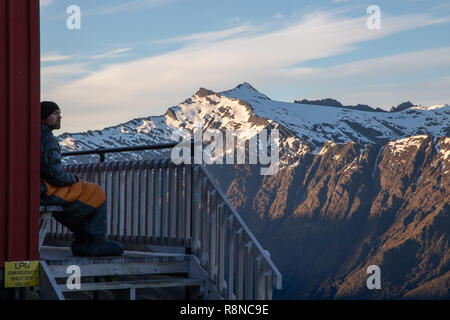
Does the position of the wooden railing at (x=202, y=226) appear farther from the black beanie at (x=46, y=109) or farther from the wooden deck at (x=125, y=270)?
the black beanie at (x=46, y=109)

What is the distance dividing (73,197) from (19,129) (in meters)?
1.08

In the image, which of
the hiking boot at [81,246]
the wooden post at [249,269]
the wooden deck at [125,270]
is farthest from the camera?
the wooden post at [249,269]

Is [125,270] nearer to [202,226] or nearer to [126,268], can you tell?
[126,268]

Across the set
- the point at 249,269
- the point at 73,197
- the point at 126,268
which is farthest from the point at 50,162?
the point at 249,269

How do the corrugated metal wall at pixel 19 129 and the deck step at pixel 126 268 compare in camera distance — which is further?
the deck step at pixel 126 268

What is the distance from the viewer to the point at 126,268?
19.7 ft

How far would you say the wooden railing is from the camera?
6.40m

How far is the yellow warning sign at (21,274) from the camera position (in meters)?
4.87

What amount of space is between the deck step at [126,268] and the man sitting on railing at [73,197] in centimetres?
39

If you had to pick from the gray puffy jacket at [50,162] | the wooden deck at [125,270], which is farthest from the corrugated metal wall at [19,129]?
the gray puffy jacket at [50,162]

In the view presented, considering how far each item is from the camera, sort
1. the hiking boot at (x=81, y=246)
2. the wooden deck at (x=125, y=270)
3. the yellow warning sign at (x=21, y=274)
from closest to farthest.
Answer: the yellow warning sign at (x=21, y=274) < the wooden deck at (x=125, y=270) < the hiking boot at (x=81, y=246)
